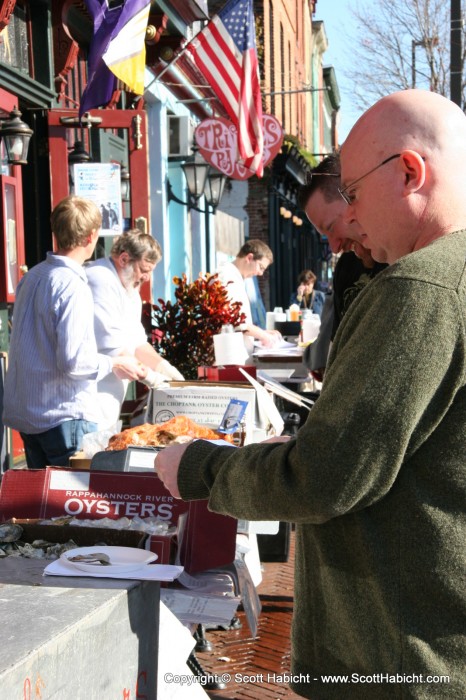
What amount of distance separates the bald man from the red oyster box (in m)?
1.04

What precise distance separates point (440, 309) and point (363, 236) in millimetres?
374

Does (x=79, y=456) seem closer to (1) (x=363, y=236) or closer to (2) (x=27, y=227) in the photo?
(1) (x=363, y=236)

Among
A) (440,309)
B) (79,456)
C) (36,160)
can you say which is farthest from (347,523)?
(36,160)

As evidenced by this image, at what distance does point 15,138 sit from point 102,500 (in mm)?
4402

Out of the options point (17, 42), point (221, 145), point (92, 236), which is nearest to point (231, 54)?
point (17, 42)

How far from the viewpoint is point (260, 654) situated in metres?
4.62

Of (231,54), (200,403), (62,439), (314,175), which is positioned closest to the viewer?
(314,175)

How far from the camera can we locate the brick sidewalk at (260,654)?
4.22 m

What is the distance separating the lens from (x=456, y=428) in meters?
1.66

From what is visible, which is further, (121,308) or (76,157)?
(76,157)

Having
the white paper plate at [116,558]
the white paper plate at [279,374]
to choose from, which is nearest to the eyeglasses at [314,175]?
the white paper plate at [116,558]

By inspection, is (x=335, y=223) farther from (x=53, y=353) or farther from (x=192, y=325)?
(x=192, y=325)

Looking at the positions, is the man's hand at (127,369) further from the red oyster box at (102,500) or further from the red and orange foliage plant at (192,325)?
the red oyster box at (102,500)

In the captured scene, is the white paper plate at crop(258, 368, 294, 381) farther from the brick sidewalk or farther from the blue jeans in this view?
the blue jeans
